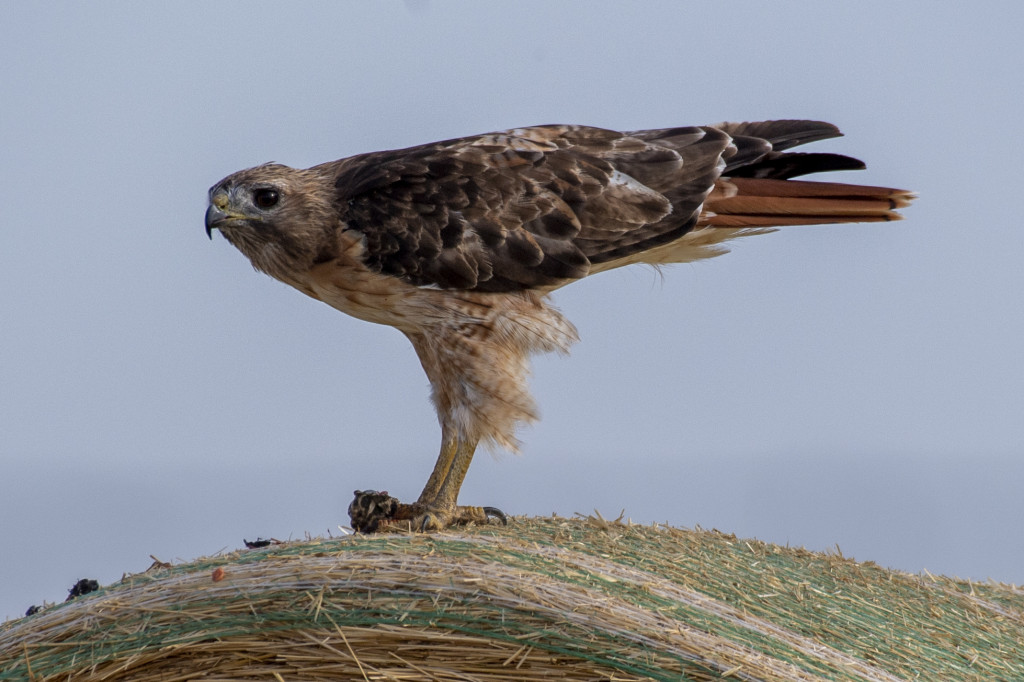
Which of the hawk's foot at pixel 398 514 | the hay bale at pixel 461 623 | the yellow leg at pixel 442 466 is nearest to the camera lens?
the hay bale at pixel 461 623

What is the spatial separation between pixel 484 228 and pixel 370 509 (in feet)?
4.69

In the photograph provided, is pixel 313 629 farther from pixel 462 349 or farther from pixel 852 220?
pixel 852 220

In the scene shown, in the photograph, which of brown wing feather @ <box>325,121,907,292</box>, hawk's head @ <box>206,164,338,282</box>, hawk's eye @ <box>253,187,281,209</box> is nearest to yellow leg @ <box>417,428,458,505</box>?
brown wing feather @ <box>325,121,907,292</box>

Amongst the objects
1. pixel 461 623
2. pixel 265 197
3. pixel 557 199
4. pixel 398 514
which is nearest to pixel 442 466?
pixel 398 514

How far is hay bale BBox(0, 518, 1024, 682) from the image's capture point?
3.60m

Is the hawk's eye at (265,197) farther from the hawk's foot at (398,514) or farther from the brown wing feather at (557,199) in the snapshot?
the hawk's foot at (398,514)

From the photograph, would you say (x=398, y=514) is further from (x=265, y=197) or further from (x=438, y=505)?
(x=265, y=197)

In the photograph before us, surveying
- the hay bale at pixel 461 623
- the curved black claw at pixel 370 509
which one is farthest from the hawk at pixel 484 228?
the hay bale at pixel 461 623

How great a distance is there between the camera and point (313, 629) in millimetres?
3688

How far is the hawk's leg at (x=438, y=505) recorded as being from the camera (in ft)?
16.9

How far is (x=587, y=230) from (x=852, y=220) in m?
1.35

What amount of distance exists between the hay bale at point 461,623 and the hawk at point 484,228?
0.97 metres

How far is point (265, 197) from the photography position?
530 centimetres

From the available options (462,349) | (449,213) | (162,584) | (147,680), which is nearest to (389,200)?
(449,213)
